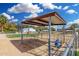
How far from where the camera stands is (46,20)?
8.50ft

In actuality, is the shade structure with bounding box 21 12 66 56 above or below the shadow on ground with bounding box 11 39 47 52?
above

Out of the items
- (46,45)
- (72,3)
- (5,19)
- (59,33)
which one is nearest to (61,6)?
(72,3)

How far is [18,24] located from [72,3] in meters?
0.69

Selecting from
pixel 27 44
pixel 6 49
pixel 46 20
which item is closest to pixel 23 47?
pixel 27 44

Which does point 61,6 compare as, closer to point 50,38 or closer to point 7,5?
point 50,38

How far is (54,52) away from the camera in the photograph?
2.66 meters

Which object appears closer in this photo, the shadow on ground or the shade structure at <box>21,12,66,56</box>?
the shade structure at <box>21,12,66,56</box>

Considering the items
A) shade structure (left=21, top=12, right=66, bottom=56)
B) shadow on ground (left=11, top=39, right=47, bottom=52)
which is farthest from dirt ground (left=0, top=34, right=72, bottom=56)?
shade structure (left=21, top=12, right=66, bottom=56)

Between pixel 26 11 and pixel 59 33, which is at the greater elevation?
pixel 26 11

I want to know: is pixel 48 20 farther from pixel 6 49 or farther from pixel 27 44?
pixel 6 49

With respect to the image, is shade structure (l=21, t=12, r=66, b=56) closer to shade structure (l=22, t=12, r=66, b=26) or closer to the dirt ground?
shade structure (l=22, t=12, r=66, b=26)

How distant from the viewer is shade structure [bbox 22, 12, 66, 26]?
8.40 ft

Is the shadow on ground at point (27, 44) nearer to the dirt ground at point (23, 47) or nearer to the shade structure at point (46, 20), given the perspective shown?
the dirt ground at point (23, 47)

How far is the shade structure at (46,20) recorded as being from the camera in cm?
256
